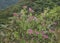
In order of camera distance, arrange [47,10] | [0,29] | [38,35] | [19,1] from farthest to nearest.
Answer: [19,1], [47,10], [0,29], [38,35]

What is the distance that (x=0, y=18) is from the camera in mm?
8398

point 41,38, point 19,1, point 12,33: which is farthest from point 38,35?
point 19,1

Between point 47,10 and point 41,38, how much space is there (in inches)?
54.3

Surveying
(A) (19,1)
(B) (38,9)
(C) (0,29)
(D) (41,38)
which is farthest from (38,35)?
(A) (19,1)

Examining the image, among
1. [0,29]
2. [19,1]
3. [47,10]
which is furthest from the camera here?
[19,1]

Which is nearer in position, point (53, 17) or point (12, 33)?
point (12, 33)

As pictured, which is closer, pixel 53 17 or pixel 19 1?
pixel 53 17

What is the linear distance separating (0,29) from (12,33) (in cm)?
49

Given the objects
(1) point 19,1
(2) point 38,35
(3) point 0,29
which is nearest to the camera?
(2) point 38,35

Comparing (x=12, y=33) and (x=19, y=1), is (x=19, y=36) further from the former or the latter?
(x=19, y=1)

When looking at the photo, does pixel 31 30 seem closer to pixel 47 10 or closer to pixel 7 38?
pixel 7 38

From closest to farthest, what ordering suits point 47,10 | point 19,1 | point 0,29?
point 0,29
point 47,10
point 19,1

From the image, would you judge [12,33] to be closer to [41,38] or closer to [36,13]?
[41,38]

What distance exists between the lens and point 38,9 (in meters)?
8.70
